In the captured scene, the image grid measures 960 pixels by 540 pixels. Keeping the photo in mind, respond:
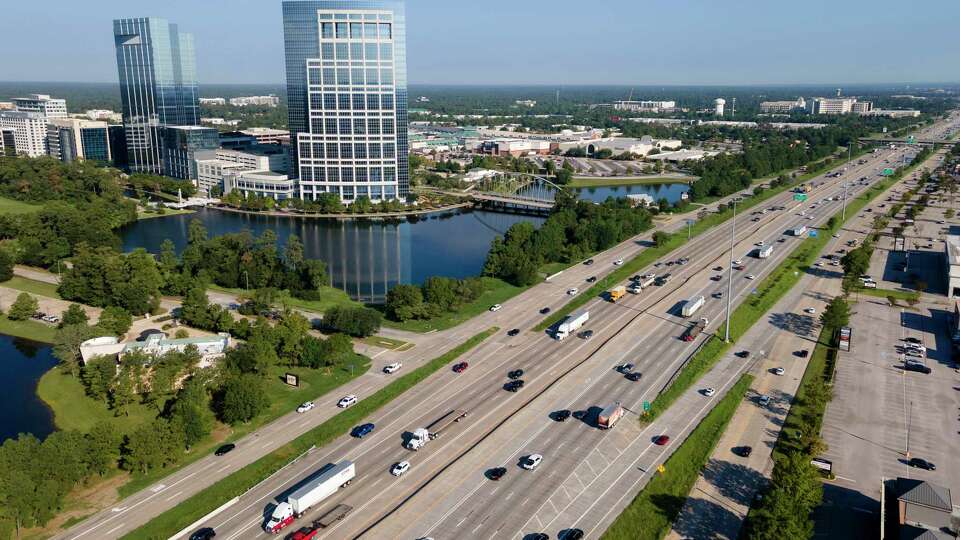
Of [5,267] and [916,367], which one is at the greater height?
[5,267]

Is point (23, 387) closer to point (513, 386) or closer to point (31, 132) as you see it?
point (513, 386)

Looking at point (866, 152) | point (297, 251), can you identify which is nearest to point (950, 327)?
point (297, 251)

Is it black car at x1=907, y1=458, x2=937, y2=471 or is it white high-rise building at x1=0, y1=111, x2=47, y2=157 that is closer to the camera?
black car at x1=907, y1=458, x2=937, y2=471

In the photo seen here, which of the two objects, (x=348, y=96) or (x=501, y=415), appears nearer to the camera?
(x=501, y=415)

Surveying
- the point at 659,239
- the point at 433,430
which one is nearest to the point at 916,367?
the point at 433,430

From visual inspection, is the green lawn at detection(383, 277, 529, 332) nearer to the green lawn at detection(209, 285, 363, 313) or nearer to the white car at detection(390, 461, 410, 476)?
the green lawn at detection(209, 285, 363, 313)

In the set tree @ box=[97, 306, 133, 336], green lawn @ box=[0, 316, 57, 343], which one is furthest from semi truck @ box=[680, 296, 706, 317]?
green lawn @ box=[0, 316, 57, 343]

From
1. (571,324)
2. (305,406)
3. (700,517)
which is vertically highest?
(571,324)
